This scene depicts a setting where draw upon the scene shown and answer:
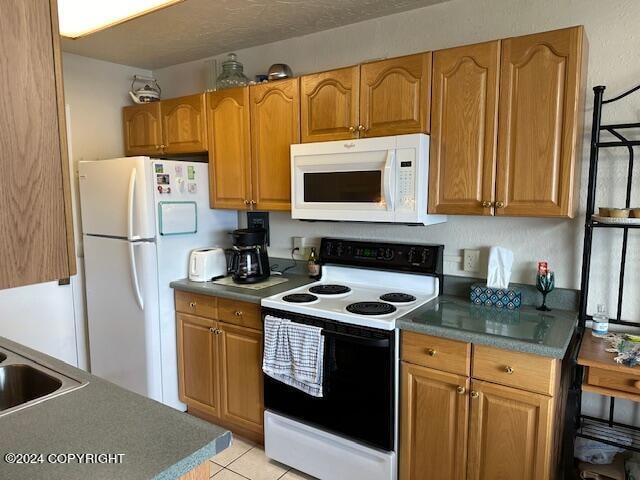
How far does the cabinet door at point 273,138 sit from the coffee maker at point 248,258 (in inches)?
8.3

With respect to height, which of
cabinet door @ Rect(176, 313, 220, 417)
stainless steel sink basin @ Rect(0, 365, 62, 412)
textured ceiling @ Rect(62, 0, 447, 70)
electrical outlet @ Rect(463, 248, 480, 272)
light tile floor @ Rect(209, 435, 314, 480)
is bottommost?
light tile floor @ Rect(209, 435, 314, 480)

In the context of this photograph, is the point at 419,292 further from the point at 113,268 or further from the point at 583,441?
the point at 113,268

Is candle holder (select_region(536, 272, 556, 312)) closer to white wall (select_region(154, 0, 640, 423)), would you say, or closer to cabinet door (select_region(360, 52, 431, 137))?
white wall (select_region(154, 0, 640, 423))

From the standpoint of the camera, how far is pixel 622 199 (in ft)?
6.49

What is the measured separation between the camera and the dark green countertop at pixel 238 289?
2.44 metres

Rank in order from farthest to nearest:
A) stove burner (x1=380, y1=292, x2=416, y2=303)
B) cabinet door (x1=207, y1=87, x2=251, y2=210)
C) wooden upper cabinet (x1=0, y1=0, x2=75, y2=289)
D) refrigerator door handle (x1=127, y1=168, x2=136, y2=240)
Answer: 1. cabinet door (x1=207, y1=87, x2=251, y2=210)
2. refrigerator door handle (x1=127, y1=168, x2=136, y2=240)
3. stove burner (x1=380, y1=292, x2=416, y2=303)
4. wooden upper cabinet (x1=0, y1=0, x2=75, y2=289)

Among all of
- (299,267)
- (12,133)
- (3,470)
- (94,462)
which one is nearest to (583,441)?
(299,267)

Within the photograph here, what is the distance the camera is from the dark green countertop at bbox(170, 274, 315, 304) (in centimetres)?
244

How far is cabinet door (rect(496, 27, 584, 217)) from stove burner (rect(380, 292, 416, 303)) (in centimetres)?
64

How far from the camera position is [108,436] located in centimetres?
103

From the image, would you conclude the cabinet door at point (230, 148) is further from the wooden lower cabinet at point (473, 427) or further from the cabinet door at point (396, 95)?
the wooden lower cabinet at point (473, 427)

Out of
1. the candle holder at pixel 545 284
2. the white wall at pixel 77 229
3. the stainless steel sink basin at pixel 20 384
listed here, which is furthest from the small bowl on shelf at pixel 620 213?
the white wall at pixel 77 229

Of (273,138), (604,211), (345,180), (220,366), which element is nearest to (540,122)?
(604,211)

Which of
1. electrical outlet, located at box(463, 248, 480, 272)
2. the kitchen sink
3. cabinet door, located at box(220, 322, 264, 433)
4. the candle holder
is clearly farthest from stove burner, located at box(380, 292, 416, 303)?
the kitchen sink
